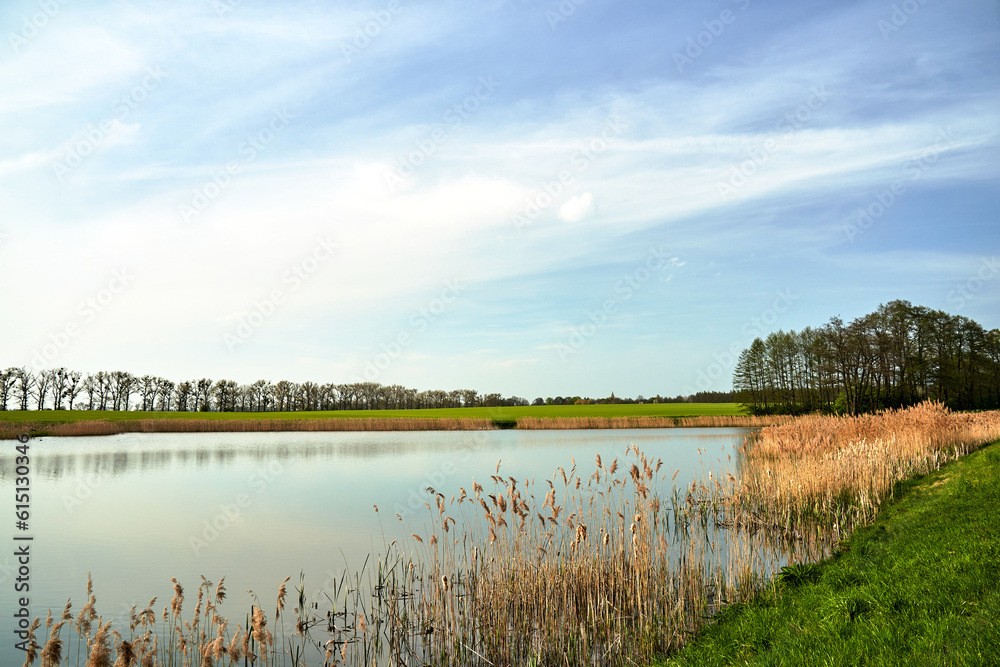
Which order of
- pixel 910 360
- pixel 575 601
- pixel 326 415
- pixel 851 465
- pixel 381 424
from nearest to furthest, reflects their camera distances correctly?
pixel 575 601, pixel 851 465, pixel 910 360, pixel 381 424, pixel 326 415

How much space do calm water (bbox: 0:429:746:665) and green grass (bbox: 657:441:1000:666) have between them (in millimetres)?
6370

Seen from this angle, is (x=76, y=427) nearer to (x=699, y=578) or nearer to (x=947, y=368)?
(x=699, y=578)

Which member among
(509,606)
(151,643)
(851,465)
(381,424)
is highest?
(851,465)

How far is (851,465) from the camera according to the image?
1345 centimetres

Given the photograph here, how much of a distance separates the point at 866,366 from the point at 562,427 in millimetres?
25580

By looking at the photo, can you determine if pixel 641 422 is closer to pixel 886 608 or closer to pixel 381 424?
pixel 381 424

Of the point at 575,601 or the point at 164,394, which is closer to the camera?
the point at 575,601

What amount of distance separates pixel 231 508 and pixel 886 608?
16417 mm

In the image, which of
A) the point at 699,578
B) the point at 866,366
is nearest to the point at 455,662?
the point at 699,578

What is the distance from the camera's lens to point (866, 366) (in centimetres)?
4662

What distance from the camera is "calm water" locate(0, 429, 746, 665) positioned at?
985 centimetres

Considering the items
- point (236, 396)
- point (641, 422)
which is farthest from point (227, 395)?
point (641, 422)

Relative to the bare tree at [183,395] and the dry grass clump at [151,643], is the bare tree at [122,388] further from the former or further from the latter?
the dry grass clump at [151,643]

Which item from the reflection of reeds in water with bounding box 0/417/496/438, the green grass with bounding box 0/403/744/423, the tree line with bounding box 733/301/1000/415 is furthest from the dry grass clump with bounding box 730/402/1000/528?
the green grass with bounding box 0/403/744/423
